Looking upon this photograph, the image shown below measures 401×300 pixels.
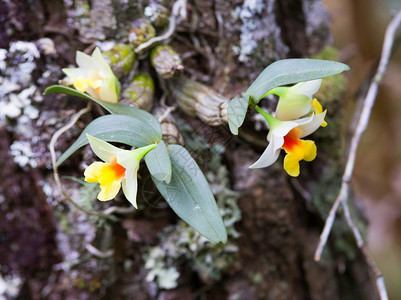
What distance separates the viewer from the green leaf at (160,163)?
21.7 inches

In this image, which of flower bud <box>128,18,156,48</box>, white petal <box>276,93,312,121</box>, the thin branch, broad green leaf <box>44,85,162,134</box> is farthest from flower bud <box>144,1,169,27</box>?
the thin branch

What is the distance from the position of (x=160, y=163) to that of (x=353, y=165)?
65 cm

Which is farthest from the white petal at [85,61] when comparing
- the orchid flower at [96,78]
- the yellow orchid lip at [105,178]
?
the yellow orchid lip at [105,178]

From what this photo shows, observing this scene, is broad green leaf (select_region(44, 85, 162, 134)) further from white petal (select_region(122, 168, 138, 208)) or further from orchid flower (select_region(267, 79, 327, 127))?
orchid flower (select_region(267, 79, 327, 127))

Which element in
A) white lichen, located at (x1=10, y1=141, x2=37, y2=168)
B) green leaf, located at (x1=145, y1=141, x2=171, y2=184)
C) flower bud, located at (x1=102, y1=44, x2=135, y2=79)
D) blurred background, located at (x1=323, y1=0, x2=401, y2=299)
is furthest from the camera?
blurred background, located at (x1=323, y1=0, x2=401, y2=299)

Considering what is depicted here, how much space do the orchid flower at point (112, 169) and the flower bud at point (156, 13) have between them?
0.37 m

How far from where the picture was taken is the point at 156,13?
0.83 meters

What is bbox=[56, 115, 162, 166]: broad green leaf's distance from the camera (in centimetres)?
61

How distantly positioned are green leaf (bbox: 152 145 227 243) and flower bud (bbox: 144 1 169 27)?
37cm

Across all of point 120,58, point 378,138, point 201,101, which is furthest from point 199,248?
point 378,138

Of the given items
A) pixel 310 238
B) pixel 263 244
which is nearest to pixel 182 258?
pixel 263 244

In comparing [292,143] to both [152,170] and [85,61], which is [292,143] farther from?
[85,61]

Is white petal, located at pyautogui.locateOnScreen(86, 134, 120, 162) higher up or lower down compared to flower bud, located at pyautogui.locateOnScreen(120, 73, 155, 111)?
higher up

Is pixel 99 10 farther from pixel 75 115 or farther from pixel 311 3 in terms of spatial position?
pixel 311 3
